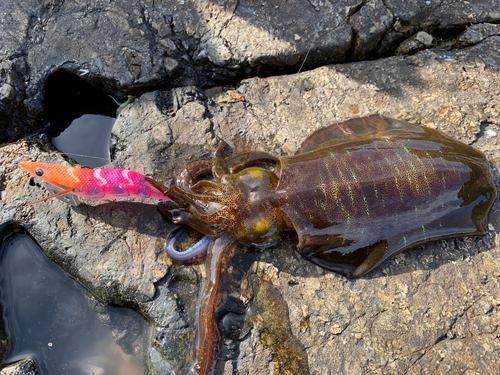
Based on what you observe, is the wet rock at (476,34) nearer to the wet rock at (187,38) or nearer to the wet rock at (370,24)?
the wet rock at (187,38)

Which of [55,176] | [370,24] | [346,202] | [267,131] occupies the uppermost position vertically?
[370,24]

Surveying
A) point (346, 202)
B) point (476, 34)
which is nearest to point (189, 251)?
point (346, 202)

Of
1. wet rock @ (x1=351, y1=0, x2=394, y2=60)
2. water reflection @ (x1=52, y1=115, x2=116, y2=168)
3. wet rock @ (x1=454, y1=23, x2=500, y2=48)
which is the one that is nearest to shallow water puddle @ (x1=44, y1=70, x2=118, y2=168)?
water reflection @ (x1=52, y1=115, x2=116, y2=168)

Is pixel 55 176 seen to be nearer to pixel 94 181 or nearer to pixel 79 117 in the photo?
pixel 94 181

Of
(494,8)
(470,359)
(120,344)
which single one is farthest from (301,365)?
(494,8)

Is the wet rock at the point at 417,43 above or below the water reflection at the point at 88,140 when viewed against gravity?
above

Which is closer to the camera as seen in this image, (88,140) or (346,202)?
(346,202)

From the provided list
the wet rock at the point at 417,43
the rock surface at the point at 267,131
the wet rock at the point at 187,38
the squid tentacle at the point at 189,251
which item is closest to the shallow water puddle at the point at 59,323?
the rock surface at the point at 267,131

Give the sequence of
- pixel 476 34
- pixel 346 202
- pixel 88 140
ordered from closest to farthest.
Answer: pixel 346 202
pixel 88 140
pixel 476 34
